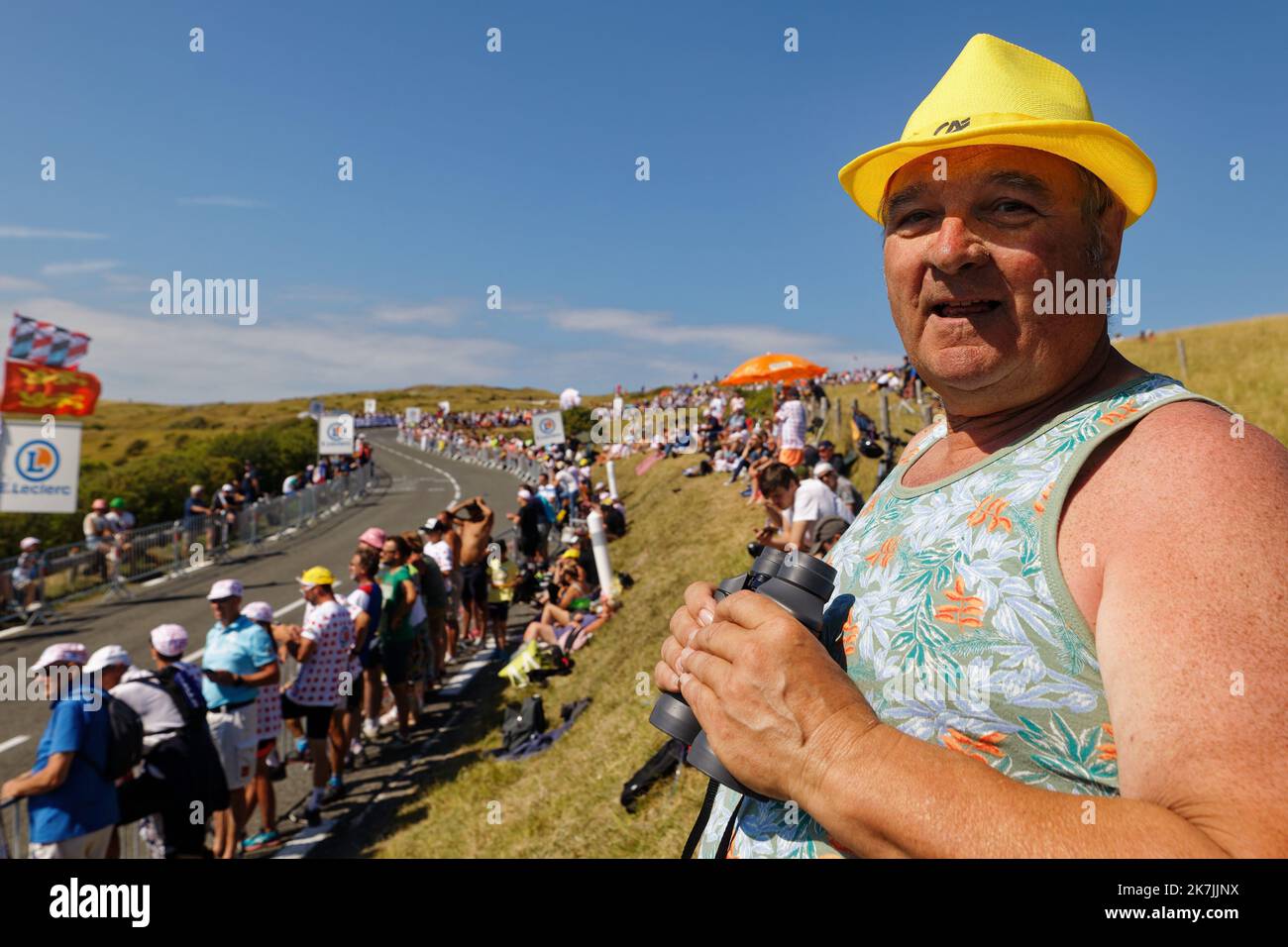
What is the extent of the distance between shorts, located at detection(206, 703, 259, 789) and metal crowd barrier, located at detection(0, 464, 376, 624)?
13.7m

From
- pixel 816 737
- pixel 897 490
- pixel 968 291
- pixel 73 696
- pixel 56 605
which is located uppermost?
pixel 968 291

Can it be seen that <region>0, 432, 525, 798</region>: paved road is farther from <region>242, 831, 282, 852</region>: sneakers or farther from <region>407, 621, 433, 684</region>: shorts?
<region>407, 621, 433, 684</region>: shorts

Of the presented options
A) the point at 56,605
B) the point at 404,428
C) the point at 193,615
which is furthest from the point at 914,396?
the point at 404,428

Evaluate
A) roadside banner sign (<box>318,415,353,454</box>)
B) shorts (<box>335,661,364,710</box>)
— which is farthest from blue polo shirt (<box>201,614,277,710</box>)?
roadside banner sign (<box>318,415,353,454</box>)

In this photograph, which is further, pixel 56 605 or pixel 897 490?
pixel 56 605

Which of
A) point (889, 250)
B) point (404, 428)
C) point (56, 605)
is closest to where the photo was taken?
point (889, 250)

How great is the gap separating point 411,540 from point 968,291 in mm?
10449

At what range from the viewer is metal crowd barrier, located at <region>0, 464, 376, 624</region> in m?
Answer: 18.1

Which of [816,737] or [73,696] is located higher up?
[816,737]

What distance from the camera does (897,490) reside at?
1600 mm

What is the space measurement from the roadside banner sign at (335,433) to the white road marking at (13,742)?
2408 centimetres

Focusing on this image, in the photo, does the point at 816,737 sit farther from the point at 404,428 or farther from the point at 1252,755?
the point at 404,428

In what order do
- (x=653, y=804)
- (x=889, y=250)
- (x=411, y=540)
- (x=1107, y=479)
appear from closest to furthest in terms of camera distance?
(x=1107, y=479) < (x=889, y=250) < (x=653, y=804) < (x=411, y=540)

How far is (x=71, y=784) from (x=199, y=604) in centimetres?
1402
